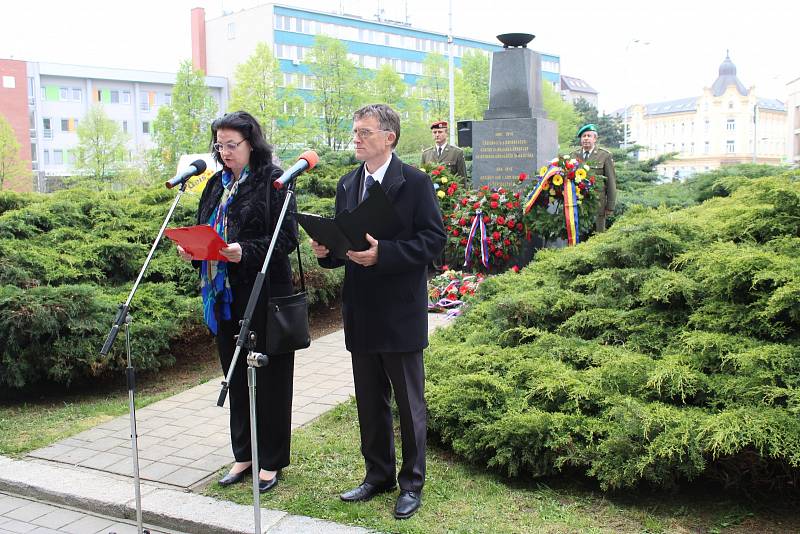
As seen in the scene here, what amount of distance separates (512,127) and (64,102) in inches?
2389

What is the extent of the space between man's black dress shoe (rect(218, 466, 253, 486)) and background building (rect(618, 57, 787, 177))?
346ft

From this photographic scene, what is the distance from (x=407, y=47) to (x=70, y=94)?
35994mm

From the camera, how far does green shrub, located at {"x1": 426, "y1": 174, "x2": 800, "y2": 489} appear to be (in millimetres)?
3725

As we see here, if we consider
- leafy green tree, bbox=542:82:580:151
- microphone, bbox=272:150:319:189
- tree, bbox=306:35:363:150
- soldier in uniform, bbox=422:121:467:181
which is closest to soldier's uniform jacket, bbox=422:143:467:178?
soldier in uniform, bbox=422:121:467:181

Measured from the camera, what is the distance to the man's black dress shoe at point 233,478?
14.6 feet

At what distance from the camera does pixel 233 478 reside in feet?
14.7

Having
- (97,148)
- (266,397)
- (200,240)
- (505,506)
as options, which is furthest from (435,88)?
(505,506)

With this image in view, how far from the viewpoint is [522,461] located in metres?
4.14

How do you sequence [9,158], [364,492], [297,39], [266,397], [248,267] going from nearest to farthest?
[364,492] → [248,267] → [266,397] → [9,158] → [297,39]

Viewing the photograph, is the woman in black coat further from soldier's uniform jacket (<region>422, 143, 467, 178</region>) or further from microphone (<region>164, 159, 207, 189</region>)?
soldier's uniform jacket (<region>422, 143, 467, 178</region>)

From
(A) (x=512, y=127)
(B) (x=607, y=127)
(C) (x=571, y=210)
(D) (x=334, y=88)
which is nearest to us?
(C) (x=571, y=210)

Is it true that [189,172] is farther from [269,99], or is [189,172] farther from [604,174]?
[269,99]

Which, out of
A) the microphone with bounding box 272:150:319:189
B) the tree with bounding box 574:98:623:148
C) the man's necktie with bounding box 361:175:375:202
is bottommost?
the man's necktie with bounding box 361:175:375:202

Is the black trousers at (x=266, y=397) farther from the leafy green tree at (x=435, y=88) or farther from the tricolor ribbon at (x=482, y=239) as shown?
the leafy green tree at (x=435, y=88)
